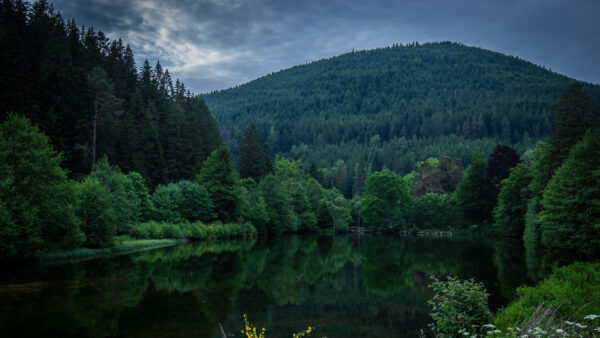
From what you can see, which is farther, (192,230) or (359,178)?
(359,178)

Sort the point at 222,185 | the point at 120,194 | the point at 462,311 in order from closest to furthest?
1. the point at 462,311
2. the point at 120,194
3. the point at 222,185

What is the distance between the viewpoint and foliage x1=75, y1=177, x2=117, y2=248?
3166cm

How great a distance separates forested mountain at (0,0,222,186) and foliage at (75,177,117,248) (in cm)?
1360

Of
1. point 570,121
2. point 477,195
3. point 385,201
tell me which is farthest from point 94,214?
point 477,195

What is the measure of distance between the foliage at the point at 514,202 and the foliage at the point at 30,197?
5256cm

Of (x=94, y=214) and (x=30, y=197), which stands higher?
(x=30, y=197)

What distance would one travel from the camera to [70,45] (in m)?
61.0

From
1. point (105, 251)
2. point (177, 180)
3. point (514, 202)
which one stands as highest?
point (177, 180)

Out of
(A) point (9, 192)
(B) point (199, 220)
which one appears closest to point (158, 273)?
(A) point (9, 192)

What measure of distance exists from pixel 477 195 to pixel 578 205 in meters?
41.6

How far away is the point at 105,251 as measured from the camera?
108ft

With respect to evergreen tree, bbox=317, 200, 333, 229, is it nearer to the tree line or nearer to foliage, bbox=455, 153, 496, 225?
the tree line

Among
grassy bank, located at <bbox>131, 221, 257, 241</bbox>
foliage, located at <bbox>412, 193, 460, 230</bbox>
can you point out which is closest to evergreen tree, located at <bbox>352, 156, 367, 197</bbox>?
foliage, located at <bbox>412, 193, 460, 230</bbox>

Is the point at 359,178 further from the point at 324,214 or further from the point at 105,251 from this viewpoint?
the point at 105,251
